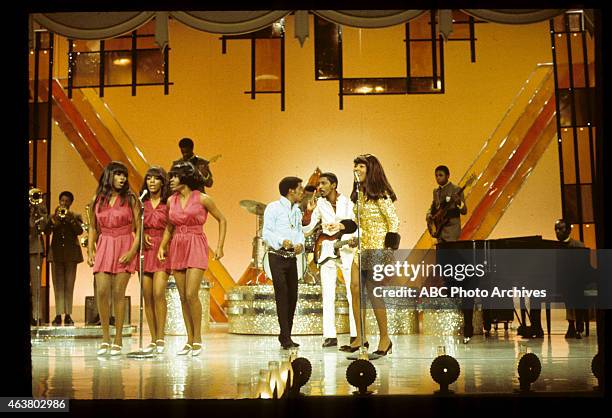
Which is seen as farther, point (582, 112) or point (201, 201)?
point (582, 112)

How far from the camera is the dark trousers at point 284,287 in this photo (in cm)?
767

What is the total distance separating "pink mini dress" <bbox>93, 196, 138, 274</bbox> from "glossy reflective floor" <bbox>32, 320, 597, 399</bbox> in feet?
2.47

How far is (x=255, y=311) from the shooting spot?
31.2ft

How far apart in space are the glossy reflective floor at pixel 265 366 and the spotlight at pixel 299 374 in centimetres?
7

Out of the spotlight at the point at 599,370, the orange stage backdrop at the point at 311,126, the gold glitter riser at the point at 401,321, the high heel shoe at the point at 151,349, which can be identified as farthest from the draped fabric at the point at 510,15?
the orange stage backdrop at the point at 311,126

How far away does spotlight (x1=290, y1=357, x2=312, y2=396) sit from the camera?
5.13 meters

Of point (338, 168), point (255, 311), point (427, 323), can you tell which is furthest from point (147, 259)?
point (338, 168)

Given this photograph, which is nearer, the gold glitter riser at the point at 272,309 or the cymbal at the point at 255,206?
the cymbal at the point at 255,206

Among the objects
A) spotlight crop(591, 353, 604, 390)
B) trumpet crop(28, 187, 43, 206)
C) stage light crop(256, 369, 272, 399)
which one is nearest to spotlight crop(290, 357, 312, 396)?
stage light crop(256, 369, 272, 399)

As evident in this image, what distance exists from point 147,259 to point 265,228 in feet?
3.71

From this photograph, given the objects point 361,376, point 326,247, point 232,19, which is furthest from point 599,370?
point 232,19

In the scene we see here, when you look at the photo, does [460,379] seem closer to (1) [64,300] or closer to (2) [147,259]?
(2) [147,259]

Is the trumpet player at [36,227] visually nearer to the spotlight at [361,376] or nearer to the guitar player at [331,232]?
the guitar player at [331,232]

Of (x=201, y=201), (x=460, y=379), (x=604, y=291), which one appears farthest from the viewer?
(x=201, y=201)
